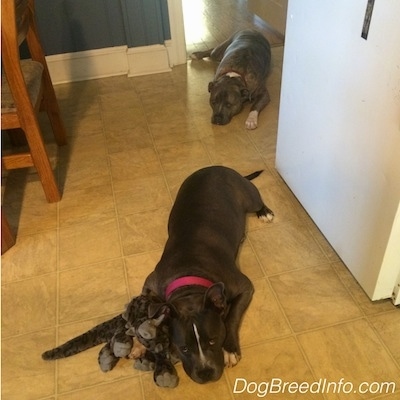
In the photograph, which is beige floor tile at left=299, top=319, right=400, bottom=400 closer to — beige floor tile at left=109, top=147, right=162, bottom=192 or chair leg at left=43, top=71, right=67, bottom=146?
beige floor tile at left=109, top=147, right=162, bottom=192

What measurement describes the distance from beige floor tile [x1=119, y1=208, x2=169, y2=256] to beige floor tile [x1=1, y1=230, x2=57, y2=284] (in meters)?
0.33

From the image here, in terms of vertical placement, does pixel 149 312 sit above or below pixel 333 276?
above

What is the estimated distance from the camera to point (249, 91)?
10.0 feet

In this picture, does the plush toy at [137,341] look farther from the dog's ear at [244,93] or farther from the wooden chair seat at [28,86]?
the dog's ear at [244,93]

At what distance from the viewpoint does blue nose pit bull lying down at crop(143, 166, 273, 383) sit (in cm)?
140

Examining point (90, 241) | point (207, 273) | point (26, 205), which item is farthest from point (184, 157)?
point (207, 273)

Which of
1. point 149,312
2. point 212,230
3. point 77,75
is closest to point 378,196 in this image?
point 212,230

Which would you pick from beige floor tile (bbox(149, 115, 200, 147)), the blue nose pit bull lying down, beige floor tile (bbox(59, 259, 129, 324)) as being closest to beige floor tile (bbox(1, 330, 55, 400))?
beige floor tile (bbox(59, 259, 129, 324))

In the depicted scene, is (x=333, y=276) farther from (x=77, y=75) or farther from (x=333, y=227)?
(x=77, y=75)

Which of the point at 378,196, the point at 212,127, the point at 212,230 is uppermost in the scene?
the point at 378,196

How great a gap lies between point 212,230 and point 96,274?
57 centimetres

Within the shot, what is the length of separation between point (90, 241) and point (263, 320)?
900mm

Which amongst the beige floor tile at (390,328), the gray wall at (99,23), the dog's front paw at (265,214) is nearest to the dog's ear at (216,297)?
the beige floor tile at (390,328)

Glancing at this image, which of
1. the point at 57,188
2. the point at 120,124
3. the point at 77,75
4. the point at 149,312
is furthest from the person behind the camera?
the point at 77,75
